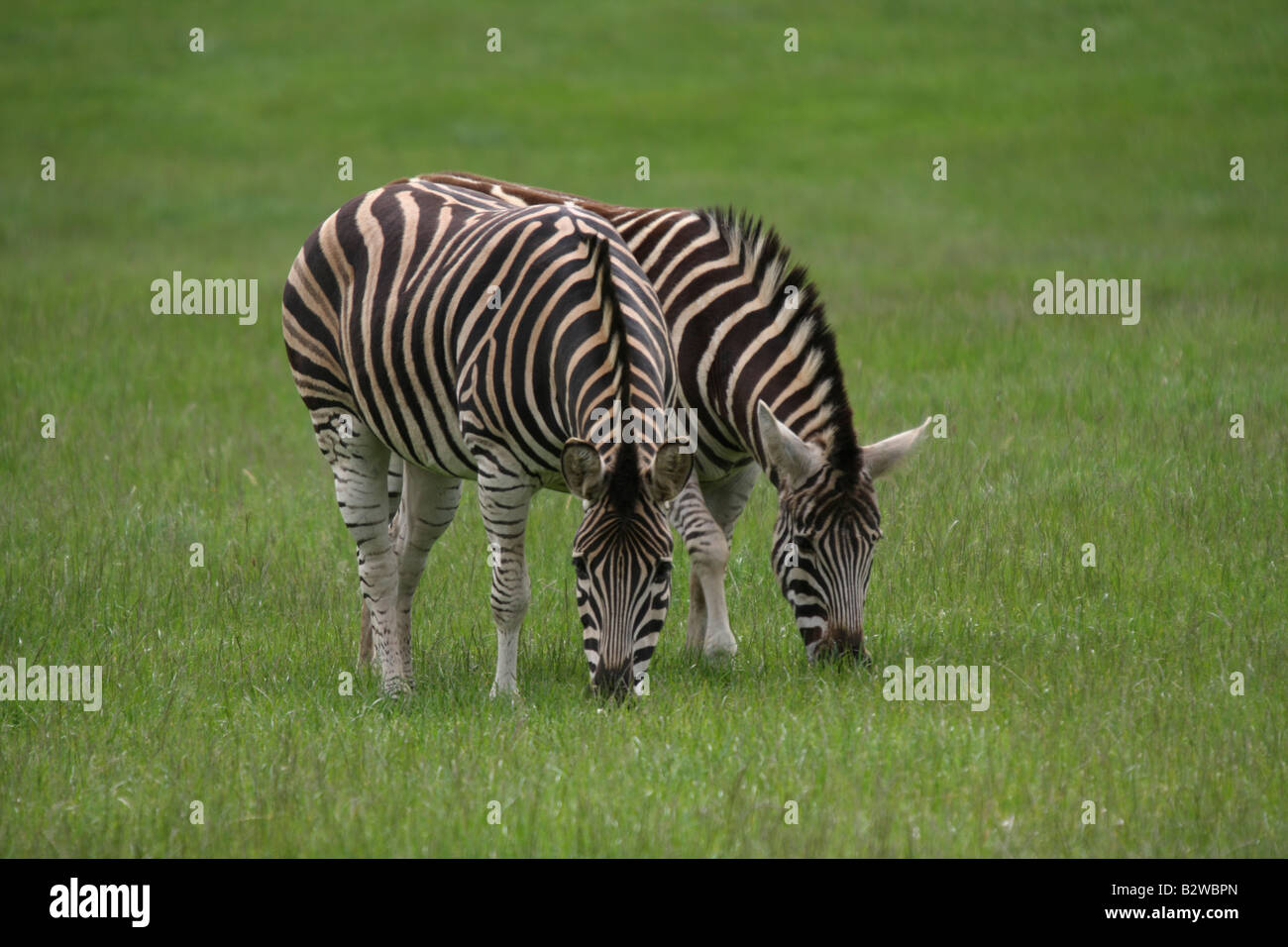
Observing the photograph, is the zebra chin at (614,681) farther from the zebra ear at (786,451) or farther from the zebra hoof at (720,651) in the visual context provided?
the zebra hoof at (720,651)

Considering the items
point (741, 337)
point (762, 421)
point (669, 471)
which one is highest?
point (741, 337)

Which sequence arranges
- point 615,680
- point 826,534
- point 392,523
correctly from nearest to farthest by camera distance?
point 615,680
point 826,534
point 392,523

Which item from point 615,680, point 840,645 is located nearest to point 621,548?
point 615,680

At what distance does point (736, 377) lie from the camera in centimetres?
722

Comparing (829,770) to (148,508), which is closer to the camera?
(829,770)

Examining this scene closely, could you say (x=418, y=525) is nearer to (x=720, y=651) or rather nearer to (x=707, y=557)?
(x=707, y=557)

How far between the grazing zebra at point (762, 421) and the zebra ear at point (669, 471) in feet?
2.42

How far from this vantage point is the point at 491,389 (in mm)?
6594

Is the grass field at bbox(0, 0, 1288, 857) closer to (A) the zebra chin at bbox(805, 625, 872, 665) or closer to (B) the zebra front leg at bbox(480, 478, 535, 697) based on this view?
(A) the zebra chin at bbox(805, 625, 872, 665)

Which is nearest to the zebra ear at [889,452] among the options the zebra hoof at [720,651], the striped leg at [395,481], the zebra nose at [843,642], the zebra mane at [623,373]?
the zebra nose at [843,642]

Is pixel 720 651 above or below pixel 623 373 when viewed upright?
below

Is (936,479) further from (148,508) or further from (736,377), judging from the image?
(148,508)
